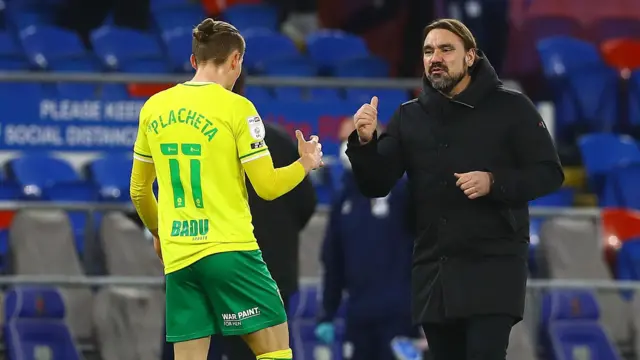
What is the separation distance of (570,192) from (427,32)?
710 cm

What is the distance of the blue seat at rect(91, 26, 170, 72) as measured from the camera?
13.3 meters

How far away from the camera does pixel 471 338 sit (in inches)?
225

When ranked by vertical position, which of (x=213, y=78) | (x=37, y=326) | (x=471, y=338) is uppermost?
(x=213, y=78)

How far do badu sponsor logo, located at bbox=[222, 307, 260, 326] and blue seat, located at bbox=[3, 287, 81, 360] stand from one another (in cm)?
381

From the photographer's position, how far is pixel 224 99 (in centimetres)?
552

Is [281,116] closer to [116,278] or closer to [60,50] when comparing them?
[60,50]

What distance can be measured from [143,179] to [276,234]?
1.35 meters

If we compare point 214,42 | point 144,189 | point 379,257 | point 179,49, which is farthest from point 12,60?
point 214,42

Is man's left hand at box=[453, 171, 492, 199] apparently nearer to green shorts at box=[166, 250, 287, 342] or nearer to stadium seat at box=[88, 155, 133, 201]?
green shorts at box=[166, 250, 287, 342]

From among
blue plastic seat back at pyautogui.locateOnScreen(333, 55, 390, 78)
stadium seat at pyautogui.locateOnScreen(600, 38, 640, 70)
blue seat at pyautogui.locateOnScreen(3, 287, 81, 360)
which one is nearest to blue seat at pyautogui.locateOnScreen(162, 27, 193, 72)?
blue plastic seat back at pyautogui.locateOnScreen(333, 55, 390, 78)

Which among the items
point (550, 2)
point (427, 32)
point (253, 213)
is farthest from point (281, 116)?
point (427, 32)

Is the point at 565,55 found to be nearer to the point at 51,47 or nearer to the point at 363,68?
the point at 363,68

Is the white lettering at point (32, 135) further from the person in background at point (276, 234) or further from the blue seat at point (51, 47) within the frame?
the person in background at point (276, 234)

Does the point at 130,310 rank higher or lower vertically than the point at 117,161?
lower
